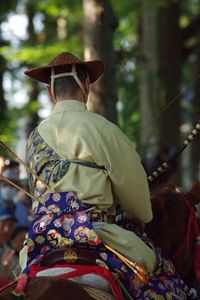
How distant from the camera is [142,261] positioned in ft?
19.2

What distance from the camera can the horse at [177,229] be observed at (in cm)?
661

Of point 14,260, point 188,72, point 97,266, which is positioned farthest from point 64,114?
point 188,72

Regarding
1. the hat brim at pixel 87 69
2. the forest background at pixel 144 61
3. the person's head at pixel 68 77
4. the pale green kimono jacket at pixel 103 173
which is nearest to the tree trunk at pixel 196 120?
the forest background at pixel 144 61

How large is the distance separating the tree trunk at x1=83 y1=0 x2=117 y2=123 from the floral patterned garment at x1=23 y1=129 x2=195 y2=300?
562cm

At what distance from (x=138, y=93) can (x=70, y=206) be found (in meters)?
14.0

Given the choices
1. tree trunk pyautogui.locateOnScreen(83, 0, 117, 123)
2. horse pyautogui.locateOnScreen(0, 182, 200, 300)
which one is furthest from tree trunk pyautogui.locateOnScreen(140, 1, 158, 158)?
horse pyautogui.locateOnScreen(0, 182, 200, 300)

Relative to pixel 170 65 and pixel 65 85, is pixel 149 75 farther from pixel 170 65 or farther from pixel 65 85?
pixel 65 85

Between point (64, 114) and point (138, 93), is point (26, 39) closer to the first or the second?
point (138, 93)

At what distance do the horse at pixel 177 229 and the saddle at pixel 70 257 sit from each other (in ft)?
3.49

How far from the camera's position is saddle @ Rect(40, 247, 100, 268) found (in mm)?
5613

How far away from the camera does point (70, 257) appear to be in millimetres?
5609

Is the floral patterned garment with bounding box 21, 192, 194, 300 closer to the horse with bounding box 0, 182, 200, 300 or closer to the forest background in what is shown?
the horse with bounding box 0, 182, 200, 300

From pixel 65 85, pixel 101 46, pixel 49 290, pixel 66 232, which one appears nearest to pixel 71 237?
pixel 66 232

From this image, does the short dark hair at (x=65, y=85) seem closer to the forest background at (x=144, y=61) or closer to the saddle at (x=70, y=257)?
the saddle at (x=70, y=257)
